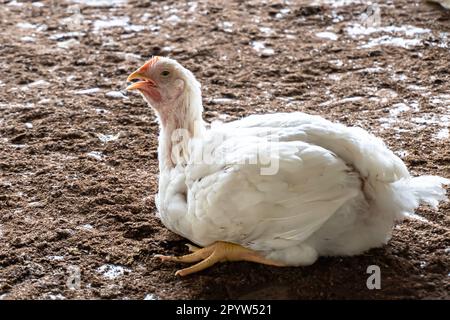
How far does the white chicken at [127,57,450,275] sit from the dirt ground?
11 cm

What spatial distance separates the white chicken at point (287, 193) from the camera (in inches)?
119

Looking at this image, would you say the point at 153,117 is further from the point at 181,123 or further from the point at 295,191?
the point at 295,191

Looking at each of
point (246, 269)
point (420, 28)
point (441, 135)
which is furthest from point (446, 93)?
point (246, 269)

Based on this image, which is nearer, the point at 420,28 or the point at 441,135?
the point at 441,135

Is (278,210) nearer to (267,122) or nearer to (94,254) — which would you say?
(267,122)

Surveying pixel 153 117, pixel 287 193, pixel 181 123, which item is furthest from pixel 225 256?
pixel 153 117

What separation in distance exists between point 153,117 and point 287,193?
2060 millimetres

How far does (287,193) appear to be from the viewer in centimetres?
303

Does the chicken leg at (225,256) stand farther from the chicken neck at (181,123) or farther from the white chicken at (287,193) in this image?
the chicken neck at (181,123)

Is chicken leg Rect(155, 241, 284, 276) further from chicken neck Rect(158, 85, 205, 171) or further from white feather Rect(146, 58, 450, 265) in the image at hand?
chicken neck Rect(158, 85, 205, 171)

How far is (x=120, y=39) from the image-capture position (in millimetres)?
6223

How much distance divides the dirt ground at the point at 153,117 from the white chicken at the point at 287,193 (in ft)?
0.36

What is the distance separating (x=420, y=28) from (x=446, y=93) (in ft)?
4.22

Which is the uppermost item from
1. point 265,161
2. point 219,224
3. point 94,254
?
point 265,161
